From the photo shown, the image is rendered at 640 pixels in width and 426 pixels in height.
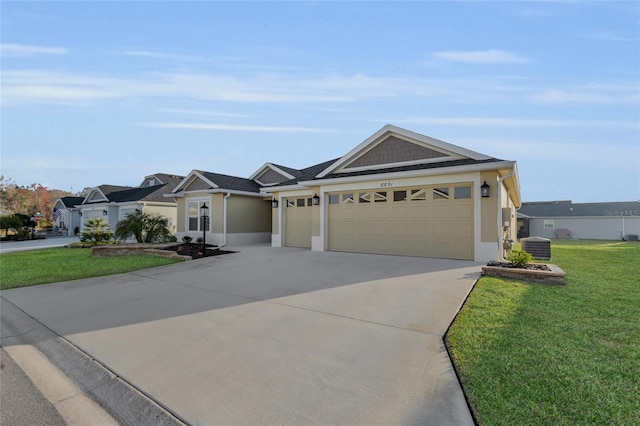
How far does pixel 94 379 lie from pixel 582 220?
126ft

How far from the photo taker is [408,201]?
1083 centimetres

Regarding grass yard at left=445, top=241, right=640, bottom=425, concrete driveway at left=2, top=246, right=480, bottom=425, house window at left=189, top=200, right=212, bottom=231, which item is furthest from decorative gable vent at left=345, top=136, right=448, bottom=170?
house window at left=189, top=200, right=212, bottom=231

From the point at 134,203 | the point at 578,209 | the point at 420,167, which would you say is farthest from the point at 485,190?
the point at 578,209

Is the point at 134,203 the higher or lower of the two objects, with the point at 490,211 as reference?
higher

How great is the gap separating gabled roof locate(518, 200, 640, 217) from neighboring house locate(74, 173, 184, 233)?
3498 cm

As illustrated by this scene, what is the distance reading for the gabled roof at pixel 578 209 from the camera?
2861 cm

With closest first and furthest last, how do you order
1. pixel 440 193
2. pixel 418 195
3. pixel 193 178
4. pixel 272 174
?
1. pixel 440 193
2. pixel 418 195
3. pixel 193 178
4. pixel 272 174

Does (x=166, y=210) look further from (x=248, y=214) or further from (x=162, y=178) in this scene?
(x=248, y=214)

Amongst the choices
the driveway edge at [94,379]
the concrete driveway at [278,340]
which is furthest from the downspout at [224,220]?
the driveway edge at [94,379]

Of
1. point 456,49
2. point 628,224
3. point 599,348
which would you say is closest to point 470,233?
point 456,49

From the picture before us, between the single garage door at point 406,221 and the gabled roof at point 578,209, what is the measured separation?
27.9 meters

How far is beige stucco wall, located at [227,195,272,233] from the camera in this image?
54.0 feet

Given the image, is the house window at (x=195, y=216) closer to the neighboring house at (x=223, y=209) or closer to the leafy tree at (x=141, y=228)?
the neighboring house at (x=223, y=209)

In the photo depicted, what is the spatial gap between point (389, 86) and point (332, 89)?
2.20 metres
